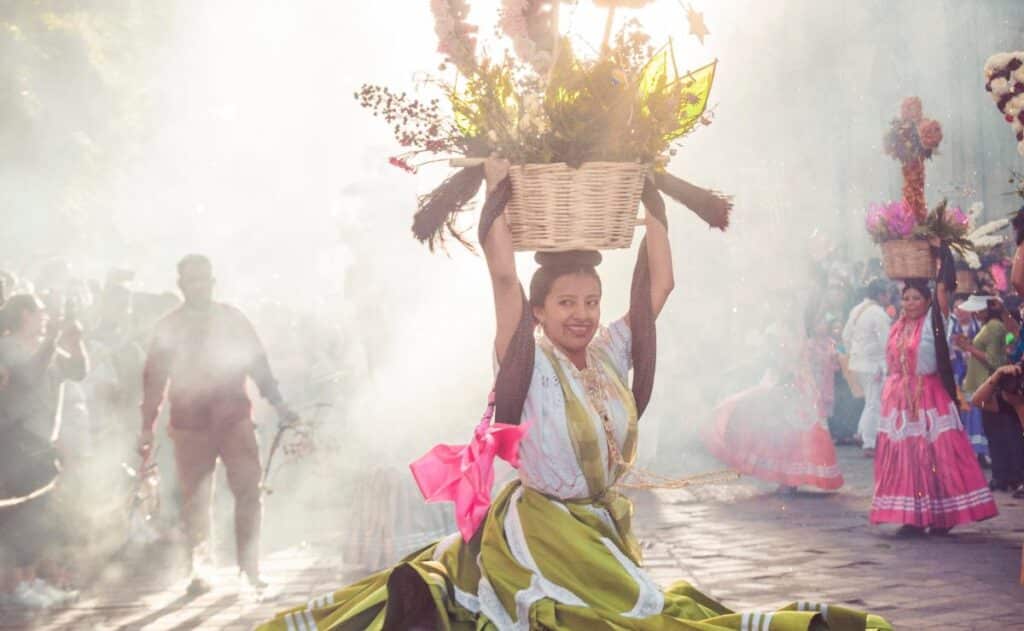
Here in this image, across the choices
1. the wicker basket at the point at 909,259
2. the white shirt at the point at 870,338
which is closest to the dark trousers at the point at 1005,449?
the wicker basket at the point at 909,259

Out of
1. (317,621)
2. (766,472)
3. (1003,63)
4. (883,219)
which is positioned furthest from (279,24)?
(317,621)

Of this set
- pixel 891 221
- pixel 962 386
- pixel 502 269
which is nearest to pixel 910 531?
pixel 891 221

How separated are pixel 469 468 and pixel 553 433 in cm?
38

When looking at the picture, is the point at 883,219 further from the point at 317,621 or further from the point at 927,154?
the point at 317,621

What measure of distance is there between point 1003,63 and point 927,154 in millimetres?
3450

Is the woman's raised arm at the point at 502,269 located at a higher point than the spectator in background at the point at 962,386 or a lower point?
higher

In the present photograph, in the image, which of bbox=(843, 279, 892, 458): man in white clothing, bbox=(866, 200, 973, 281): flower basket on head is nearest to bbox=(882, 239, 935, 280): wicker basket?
bbox=(866, 200, 973, 281): flower basket on head

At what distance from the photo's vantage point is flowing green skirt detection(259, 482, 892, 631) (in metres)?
4.48

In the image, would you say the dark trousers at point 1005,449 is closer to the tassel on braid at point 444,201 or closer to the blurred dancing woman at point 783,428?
the blurred dancing woman at point 783,428

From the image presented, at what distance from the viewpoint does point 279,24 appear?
28266 mm

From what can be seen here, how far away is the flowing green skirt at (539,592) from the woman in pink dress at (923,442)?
5.87 metres

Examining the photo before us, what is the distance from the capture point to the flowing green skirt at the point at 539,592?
14.7 ft

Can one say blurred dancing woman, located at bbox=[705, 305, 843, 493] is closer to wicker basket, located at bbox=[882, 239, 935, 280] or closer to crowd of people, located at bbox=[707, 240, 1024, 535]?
crowd of people, located at bbox=[707, 240, 1024, 535]

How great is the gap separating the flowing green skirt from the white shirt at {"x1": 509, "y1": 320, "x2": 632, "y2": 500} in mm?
65
